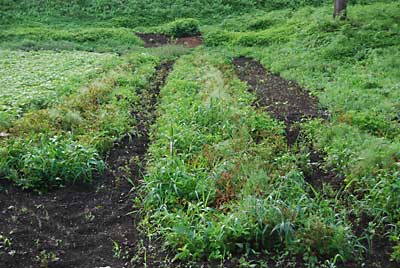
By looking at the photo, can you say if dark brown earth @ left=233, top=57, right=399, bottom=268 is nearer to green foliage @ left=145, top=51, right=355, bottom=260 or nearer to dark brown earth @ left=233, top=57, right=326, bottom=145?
dark brown earth @ left=233, top=57, right=326, bottom=145

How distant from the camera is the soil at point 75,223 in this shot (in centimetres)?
431

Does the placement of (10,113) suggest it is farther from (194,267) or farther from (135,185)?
(194,267)

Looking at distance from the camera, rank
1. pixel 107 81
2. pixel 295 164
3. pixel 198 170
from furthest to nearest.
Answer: pixel 107 81 < pixel 295 164 < pixel 198 170

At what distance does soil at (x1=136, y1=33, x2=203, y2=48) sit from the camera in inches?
754

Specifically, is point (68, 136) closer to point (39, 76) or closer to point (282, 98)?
point (282, 98)

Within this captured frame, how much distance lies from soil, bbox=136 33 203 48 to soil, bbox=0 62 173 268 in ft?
43.7

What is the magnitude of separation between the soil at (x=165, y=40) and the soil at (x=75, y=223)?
13335 millimetres

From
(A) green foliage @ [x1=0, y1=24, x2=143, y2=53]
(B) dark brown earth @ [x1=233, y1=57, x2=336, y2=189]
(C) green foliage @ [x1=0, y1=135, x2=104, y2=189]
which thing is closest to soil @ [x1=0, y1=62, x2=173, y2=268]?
(C) green foliage @ [x1=0, y1=135, x2=104, y2=189]

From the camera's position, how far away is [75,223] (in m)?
4.96

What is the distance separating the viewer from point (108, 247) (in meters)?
4.52

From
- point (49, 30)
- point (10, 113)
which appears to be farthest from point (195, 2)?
point (10, 113)

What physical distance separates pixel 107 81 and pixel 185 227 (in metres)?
6.41

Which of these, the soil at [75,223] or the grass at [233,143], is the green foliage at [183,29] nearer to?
the grass at [233,143]

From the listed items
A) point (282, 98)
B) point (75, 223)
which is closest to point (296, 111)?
point (282, 98)
